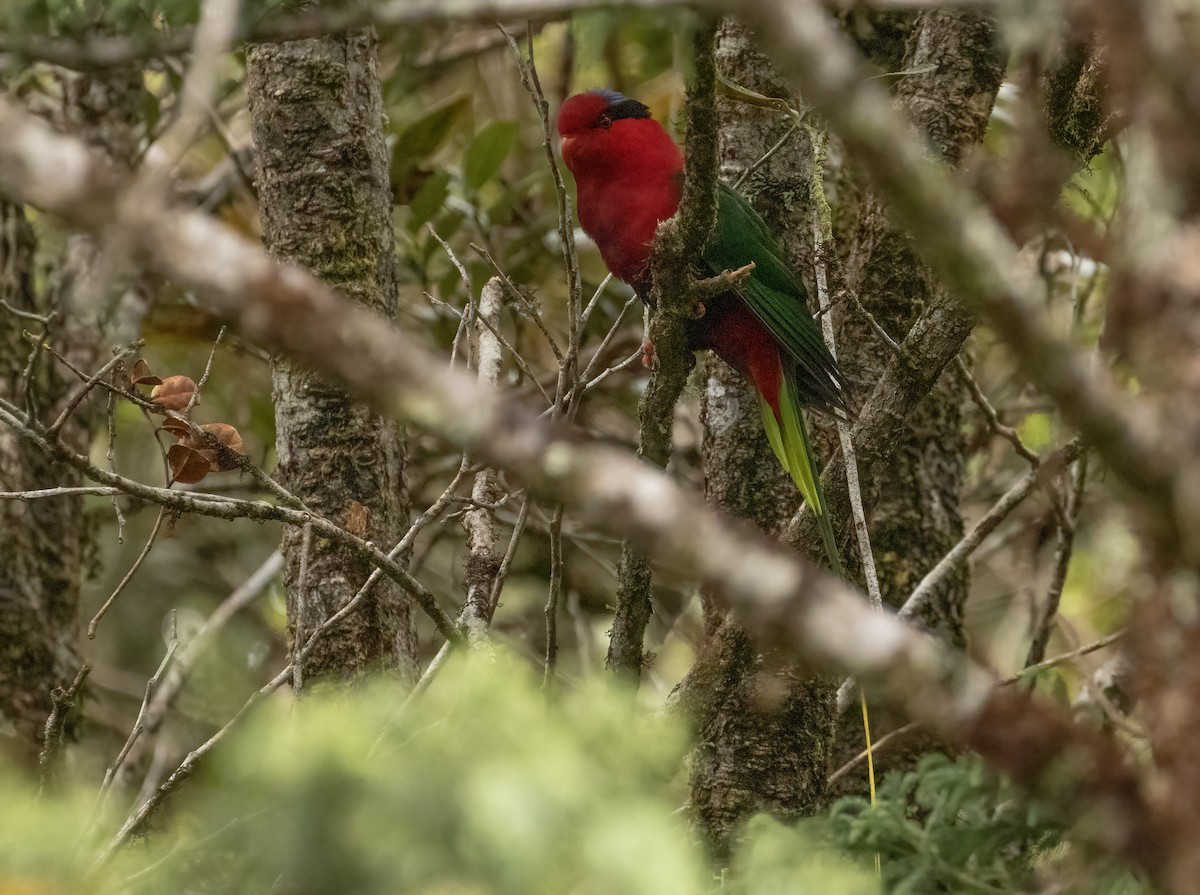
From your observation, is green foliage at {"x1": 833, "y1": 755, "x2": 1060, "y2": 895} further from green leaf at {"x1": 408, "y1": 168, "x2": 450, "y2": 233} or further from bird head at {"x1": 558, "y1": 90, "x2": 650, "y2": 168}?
green leaf at {"x1": 408, "y1": 168, "x2": 450, "y2": 233}

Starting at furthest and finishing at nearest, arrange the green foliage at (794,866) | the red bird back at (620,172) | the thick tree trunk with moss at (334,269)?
the red bird back at (620,172) < the thick tree trunk with moss at (334,269) < the green foliage at (794,866)

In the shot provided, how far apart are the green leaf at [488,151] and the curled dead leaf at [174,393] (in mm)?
2006

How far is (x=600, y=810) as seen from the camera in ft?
4.09

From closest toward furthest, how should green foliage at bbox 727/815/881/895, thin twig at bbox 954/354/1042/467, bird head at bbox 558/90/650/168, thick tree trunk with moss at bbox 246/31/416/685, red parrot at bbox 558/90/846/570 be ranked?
green foliage at bbox 727/815/881/895
thick tree trunk with moss at bbox 246/31/416/685
thin twig at bbox 954/354/1042/467
red parrot at bbox 558/90/846/570
bird head at bbox 558/90/650/168

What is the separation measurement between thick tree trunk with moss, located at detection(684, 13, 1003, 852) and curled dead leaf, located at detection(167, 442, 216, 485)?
1.19m

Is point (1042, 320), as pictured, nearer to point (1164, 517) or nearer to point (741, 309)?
point (1164, 517)

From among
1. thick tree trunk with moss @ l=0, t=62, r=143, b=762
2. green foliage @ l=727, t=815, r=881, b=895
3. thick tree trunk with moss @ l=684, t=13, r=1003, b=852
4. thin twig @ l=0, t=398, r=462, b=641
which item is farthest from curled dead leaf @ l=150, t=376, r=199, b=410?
green foliage @ l=727, t=815, r=881, b=895

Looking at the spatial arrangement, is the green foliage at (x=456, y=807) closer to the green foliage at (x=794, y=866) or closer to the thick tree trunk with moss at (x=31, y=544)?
the green foliage at (x=794, y=866)

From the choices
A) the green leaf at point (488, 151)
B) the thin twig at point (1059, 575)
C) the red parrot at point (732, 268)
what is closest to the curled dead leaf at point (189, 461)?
the red parrot at point (732, 268)

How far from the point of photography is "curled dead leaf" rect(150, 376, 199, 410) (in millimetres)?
2842

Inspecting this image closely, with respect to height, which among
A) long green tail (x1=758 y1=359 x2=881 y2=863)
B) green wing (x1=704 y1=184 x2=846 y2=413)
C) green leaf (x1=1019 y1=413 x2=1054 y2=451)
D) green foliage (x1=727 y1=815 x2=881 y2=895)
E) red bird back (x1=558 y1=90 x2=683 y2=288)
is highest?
green leaf (x1=1019 y1=413 x2=1054 y2=451)

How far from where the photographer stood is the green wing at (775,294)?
3506 mm

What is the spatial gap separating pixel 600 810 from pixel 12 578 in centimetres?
322

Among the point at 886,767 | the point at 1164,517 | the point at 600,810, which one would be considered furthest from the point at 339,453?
the point at 1164,517
